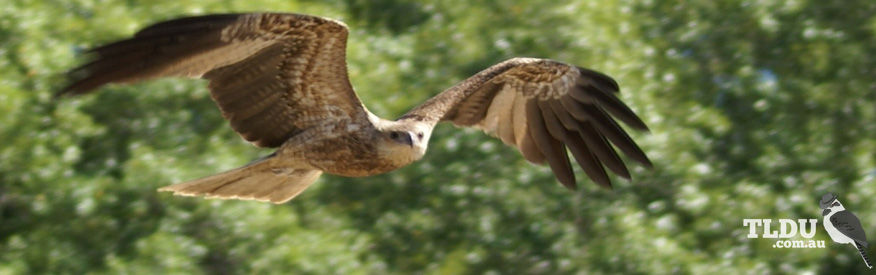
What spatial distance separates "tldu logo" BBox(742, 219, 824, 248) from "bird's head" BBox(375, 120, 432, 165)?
12.2ft

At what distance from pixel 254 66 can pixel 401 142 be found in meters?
0.79

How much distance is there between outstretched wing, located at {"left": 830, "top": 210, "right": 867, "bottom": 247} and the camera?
36.2 feet

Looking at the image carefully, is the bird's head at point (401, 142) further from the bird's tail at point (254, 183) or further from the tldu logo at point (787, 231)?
the tldu logo at point (787, 231)

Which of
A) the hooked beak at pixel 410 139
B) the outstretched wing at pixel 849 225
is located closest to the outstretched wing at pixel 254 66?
the hooked beak at pixel 410 139

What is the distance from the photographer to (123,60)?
24.5 feet

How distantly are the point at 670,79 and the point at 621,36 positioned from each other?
0.44m

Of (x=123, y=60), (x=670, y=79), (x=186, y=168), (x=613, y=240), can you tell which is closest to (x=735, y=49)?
(x=670, y=79)

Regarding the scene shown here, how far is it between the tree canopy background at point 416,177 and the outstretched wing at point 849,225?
8 centimetres

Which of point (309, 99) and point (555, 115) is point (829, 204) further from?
point (309, 99)

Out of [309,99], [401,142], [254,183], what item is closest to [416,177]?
[254,183]

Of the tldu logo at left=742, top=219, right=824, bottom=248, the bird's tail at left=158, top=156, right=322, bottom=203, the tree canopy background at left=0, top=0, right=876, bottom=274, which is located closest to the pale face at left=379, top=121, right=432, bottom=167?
the bird's tail at left=158, top=156, right=322, bottom=203

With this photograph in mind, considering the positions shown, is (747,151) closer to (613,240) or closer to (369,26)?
(613,240)

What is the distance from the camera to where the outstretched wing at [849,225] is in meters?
11.0

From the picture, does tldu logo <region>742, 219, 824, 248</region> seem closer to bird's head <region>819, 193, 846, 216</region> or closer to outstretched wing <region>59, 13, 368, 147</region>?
bird's head <region>819, 193, 846, 216</region>
